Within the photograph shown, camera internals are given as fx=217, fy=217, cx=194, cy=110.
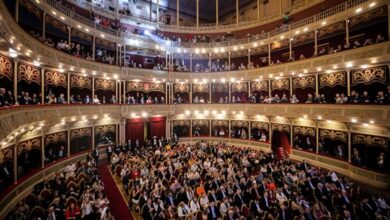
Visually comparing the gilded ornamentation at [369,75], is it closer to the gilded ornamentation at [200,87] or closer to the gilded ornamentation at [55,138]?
the gilded ornamentation at [200,87]

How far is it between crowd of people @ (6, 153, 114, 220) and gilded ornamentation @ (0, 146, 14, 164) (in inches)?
65.6

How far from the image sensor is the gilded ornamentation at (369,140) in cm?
1116

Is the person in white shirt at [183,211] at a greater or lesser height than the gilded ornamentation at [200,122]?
lesser

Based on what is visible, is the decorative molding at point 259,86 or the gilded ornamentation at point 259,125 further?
the decorative molding at point 259,86

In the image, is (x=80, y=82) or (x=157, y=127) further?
(x=157, y=127)

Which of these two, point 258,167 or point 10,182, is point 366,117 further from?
point 10,182

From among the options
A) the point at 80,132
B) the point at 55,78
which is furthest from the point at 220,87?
the point at 55,78

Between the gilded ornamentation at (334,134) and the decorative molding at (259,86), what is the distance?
580 centimetres

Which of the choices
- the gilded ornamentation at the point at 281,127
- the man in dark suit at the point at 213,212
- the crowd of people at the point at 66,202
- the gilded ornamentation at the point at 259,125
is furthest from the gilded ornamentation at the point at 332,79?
the crowd of people at the point at 66,202

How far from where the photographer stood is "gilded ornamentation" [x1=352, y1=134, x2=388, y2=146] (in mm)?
11164

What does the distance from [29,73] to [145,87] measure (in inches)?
391

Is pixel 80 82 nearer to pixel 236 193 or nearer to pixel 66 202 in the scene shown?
pixel 66 202

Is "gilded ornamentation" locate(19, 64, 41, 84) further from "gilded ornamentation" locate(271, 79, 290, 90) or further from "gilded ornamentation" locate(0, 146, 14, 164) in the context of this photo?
"gilded ornamentation" locate(271, 79, 290, 90)

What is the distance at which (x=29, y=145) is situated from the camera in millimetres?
10414
